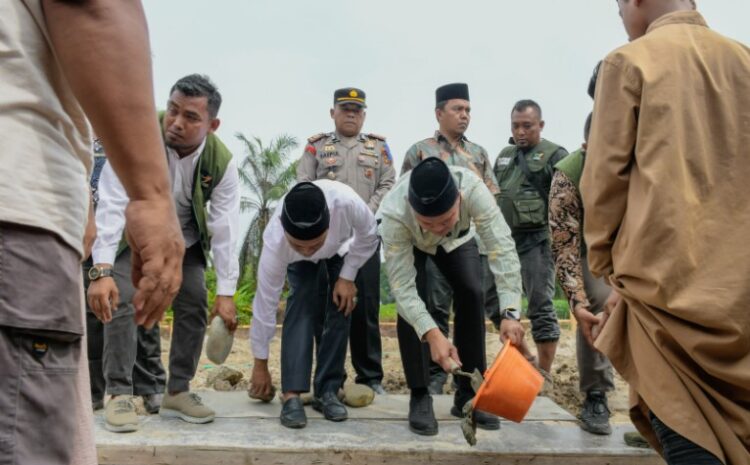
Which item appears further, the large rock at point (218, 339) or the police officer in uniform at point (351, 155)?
the police officer in uniform at point (351, 155)

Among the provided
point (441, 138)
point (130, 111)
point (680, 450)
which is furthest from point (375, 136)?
point (130, 111)

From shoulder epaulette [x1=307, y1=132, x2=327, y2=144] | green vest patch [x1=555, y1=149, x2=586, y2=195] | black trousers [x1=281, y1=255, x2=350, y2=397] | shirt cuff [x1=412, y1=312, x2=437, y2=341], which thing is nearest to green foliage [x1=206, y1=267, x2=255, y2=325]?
shoulder epaulette [x1=307, y1=132, x2=327, y2=144]

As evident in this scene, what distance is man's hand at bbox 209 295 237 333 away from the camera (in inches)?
146

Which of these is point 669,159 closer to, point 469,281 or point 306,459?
point 469,281

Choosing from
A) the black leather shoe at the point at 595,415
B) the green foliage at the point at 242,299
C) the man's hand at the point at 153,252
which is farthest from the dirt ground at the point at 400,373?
the man's hand at the point at 153,252

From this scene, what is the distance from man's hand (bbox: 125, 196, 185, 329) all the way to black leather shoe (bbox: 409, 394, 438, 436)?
2700mm

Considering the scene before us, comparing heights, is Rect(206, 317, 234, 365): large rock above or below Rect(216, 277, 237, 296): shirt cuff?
below

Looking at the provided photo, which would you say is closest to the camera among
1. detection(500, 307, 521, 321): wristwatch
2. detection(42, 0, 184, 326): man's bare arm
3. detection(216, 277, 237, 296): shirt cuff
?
detection(42, 0, 184, 326): man's bare arm

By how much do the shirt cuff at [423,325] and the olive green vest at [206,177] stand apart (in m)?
1.33

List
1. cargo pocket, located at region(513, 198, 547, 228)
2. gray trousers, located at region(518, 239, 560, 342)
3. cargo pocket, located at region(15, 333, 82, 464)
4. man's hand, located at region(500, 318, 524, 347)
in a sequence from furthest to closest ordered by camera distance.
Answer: cargo pocket, located at region(513, 198, 547, 228), gray trousers, located at region(518, 239, 560, 342), man's hand, located at region(500, 318, 524, 347), cargo pocket, located at region(15, 333, 82, 464)

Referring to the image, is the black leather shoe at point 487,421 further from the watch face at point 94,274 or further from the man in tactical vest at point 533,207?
the watch face at point 94,274

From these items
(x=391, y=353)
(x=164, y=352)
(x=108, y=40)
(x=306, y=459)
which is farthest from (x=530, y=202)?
(x=164, y=352)

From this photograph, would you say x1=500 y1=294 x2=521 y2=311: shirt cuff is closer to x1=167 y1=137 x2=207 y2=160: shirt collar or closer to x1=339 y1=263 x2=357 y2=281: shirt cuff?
x1=339 y1=263 x2=357 y2=281: shirt cuff

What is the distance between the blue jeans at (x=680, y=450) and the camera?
172 centimetres
